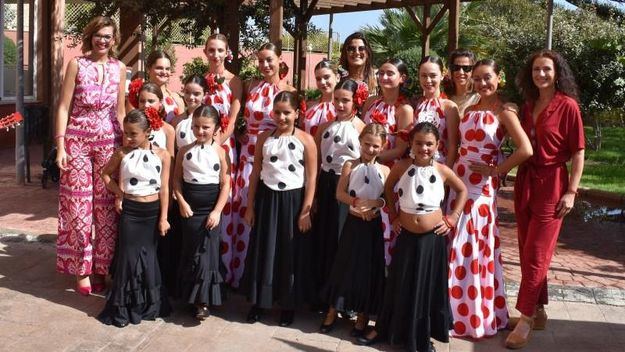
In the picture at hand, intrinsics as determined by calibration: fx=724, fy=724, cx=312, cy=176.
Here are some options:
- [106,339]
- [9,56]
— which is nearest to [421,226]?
[106,339]

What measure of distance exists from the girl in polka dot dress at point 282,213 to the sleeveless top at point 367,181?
0.32 m

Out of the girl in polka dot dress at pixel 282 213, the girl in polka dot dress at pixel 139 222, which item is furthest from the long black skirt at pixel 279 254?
the girl in polka dot dress at pixel 139 222

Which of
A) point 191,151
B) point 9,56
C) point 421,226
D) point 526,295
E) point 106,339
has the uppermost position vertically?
point 9,56

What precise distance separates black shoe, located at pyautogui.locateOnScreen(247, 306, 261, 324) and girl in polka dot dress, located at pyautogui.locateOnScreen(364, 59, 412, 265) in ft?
2.84

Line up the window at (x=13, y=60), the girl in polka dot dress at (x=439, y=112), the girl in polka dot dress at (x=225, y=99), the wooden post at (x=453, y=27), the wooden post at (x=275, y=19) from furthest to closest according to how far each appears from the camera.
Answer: the window at (x=13, y=60)
the wooden post at (x=453, y=27)
the wooden post at (x=275, y=19)
the girl in polka dot dress at (x=225, y=99)
the girl in polka dot dress at (x=439, y=112)

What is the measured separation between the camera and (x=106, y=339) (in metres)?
4.11

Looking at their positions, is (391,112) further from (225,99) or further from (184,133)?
(184,133)

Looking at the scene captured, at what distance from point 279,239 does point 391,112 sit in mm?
1041

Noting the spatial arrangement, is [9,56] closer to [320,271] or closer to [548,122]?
[320,271]

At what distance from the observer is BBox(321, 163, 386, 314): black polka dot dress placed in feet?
13.6

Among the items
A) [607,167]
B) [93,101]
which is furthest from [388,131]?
[607,167]

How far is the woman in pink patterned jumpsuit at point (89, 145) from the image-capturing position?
468 centimetres

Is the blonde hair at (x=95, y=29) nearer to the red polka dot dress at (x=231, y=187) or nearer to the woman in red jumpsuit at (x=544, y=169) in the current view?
the red polka dot dress at (x=231, y=187)

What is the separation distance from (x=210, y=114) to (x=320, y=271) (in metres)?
1.19
